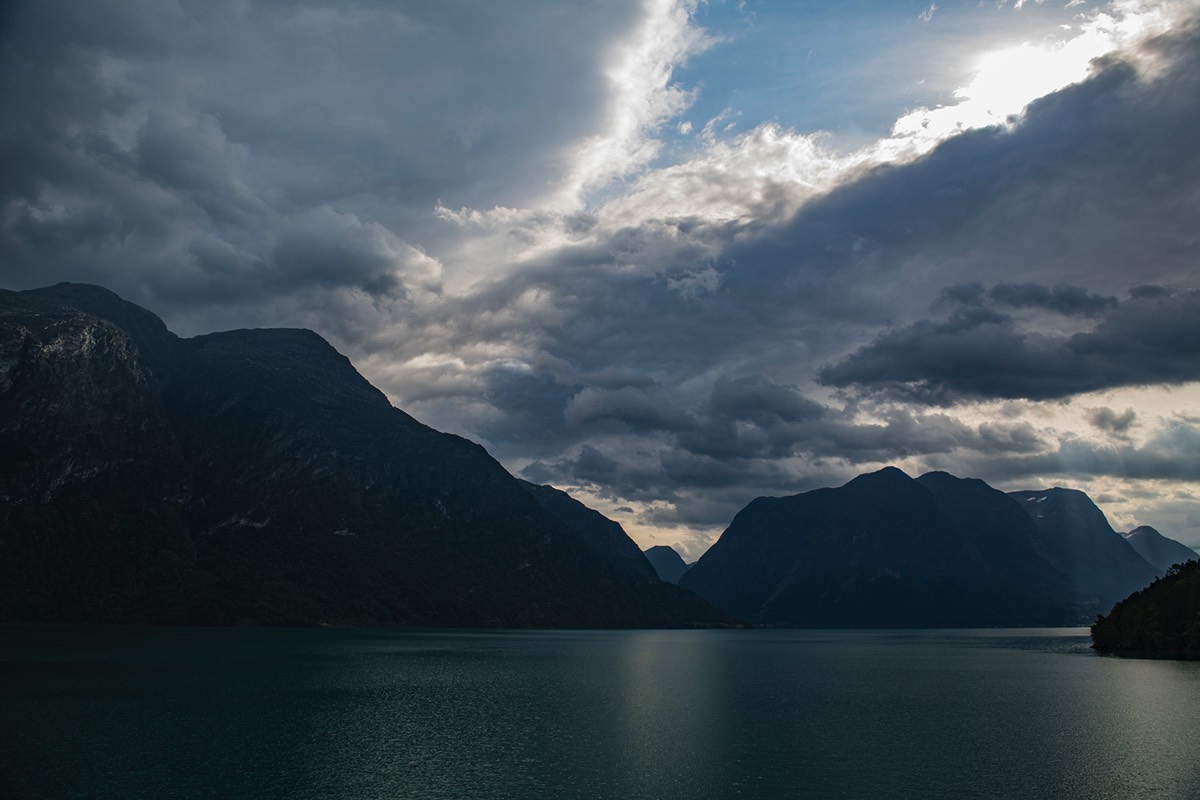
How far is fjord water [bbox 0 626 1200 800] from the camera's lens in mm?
70312

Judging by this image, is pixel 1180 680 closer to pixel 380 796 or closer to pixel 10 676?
pixel 380 796

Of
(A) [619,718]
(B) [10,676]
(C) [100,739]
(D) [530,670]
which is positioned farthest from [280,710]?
(D) [530,670]

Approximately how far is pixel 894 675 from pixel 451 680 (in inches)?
3975

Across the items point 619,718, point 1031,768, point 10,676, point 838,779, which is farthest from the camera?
point 10,676

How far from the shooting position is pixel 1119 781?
73.6m

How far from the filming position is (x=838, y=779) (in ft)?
240

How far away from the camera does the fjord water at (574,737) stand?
7031 centimetres

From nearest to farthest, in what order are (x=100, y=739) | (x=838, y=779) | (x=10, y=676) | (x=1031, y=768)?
(x=838, y=779), (x=1031, y=768), (x=100, y=739), (x=10, y=676)

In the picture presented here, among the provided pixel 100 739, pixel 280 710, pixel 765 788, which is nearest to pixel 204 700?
pixel 280 710

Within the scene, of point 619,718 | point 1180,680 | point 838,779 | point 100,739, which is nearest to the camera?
point 838,779

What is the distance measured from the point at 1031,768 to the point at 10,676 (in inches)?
5836

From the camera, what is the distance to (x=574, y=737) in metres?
94.9

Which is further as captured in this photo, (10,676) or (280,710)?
(10,676)

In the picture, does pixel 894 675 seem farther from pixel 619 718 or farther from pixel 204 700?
pixel 204 700
